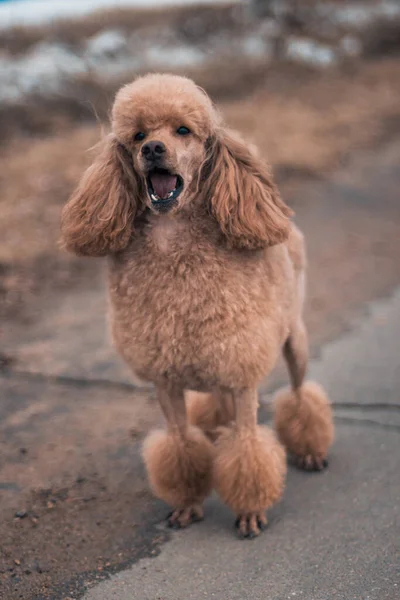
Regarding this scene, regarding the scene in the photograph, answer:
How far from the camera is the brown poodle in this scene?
9.96 ft

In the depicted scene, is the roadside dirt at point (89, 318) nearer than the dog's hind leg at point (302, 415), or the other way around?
the roadside dirt at point (89, 318)

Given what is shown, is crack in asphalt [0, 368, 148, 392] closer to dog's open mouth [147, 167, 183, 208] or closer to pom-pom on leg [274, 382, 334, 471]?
pom-pom on leg [274, 382, 334, 471]

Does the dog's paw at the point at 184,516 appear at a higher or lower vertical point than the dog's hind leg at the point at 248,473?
lower

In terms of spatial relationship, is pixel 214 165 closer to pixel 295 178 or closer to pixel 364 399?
pixel 364 399

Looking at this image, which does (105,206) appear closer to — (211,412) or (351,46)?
(211,412)

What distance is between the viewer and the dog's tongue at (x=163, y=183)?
3031 millimetres

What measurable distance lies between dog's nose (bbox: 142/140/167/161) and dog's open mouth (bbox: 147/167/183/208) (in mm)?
121

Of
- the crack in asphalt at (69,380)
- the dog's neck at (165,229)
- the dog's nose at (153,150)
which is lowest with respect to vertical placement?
the crack in asphalt at (69,380)

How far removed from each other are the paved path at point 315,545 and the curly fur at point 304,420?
0.12 metres

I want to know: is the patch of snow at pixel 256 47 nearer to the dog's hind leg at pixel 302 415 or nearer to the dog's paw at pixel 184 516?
the dog's hind leg at pixel 302 415

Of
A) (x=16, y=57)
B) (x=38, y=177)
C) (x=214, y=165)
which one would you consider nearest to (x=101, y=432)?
(x=214, y=165)

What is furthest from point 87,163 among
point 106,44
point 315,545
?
point 106,44

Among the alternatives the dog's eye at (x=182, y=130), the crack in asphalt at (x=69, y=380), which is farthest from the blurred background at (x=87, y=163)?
the dog's eye at (x=182, y=130)

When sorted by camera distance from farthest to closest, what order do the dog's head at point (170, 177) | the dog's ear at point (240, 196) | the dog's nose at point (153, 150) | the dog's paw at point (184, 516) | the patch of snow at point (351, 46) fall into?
the patch of snow at point (351, 46) → the dog's paw at point (184, 516) → the dog's ear at point (240, 196) → the dog's head at point (170, 177) → the dog's nose at point (153, 150)
